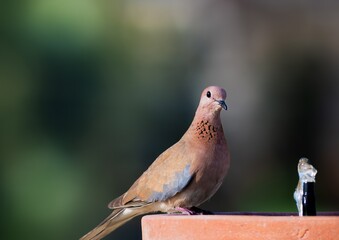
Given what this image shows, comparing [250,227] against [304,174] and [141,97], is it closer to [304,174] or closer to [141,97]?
[304,174]

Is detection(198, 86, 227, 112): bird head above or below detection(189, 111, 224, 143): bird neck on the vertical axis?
above

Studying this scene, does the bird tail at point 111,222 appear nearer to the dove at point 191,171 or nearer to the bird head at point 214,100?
the dove at point 191,171

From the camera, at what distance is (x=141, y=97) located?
569cm

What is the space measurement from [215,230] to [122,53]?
376 cm

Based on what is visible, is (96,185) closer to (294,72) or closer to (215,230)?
(294,72)

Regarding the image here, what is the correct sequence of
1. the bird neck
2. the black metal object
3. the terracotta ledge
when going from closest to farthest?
the terracotta ledge, the black metal object, the bird neck

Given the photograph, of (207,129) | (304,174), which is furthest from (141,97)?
(304,174)

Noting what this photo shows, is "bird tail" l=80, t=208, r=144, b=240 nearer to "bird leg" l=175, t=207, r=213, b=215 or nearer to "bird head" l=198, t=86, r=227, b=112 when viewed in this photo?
"bird leg" l=175, t=207, r=213, b=215

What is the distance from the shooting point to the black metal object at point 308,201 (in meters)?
2.30

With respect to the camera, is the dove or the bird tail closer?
the dove

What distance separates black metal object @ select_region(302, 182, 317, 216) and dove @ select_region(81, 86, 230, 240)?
1.74 ft

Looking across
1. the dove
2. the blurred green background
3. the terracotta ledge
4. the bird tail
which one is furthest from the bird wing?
the blurred green background

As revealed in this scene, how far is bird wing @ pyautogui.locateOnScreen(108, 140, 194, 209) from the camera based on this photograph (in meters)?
2.84

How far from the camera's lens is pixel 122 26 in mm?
5703
